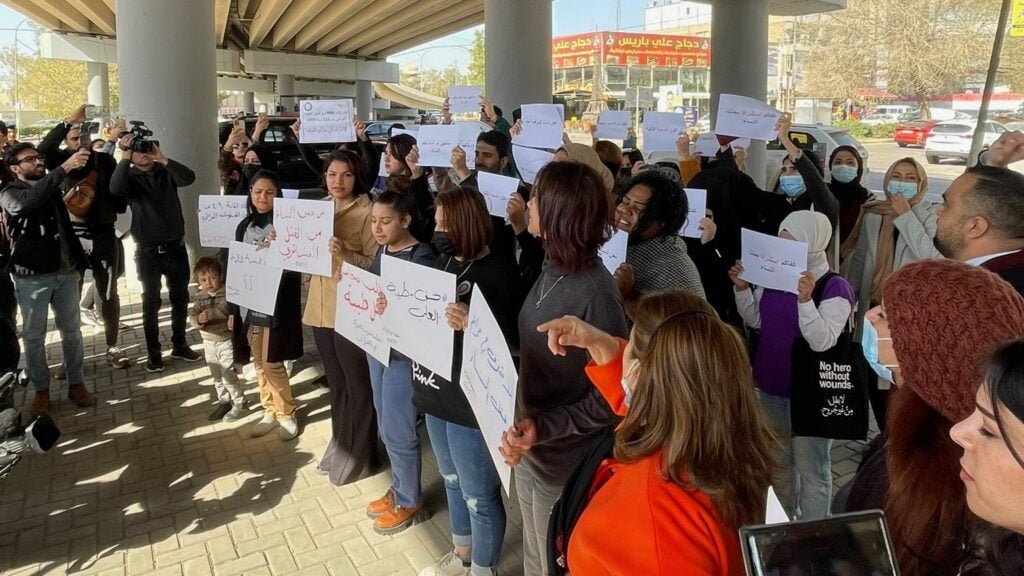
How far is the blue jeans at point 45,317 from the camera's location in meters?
5.35

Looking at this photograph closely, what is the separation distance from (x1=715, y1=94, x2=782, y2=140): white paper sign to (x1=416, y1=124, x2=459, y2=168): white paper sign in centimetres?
198

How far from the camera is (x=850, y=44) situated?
40.1 m

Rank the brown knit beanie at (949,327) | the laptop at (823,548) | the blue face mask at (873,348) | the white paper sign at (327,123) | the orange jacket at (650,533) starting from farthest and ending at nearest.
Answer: the white paper sign at (327,123)
the blue face mask at (873,348)
the orange jacket at (650,533)
the brown knit beanie at (949,327)
the laptop at (823,548)

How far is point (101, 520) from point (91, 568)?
19.6 inches

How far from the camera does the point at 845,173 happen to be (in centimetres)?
504

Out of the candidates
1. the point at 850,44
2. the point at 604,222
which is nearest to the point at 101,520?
the point at 604,222

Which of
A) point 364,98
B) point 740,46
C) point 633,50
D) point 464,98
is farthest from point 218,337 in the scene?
point 633,50

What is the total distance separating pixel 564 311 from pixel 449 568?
62.6 inches

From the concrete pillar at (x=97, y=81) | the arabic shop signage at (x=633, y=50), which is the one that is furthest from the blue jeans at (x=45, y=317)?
the arabic shop signage at (x=633, y=50)

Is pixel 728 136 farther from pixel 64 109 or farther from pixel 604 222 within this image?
pixel 64 109

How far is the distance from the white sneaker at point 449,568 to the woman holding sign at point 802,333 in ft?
4.96

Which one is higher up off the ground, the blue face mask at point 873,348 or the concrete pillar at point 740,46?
the concrete pillar at point 740,46

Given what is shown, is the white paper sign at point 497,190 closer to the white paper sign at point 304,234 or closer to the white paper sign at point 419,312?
the white paper sign at point 304,234

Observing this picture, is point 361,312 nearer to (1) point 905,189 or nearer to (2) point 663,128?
(1) point 905,189
